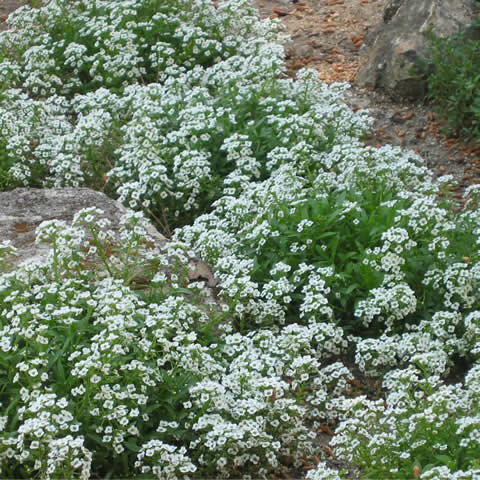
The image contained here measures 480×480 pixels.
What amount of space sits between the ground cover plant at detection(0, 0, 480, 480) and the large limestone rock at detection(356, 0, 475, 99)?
0.96 meters

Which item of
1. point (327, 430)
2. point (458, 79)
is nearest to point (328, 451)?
point (327, 430)

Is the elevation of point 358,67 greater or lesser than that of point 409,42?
lesser

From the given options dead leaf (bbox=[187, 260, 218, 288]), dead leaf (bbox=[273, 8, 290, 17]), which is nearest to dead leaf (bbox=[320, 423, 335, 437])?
dead leaf (bbox=[187, 260, 218, 288])

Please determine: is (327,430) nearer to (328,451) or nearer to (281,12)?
(328,451)

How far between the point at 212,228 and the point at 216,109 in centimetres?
138

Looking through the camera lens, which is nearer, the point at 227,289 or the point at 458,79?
the point at 227,289

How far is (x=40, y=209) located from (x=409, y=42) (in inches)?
160

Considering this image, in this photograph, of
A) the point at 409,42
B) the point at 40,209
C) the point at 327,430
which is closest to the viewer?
the point at 327,430

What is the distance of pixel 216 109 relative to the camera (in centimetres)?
772

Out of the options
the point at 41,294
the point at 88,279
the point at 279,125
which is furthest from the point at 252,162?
the point at 41,294

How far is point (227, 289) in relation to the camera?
565 centimetres

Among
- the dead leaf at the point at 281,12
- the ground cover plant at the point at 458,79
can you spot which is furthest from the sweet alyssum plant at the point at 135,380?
the dead leaf at the point at 281,12

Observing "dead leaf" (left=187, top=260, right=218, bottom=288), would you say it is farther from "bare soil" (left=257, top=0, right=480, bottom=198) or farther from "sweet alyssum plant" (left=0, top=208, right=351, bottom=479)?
"bare soil" (left=257, top=0, right=480, bottom=198)

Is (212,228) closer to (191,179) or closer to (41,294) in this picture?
(191,179)
